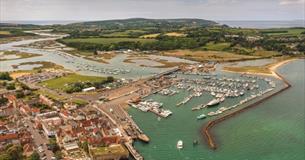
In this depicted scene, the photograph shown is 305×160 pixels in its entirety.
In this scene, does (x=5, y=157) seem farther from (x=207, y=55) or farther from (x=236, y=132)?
(x=207, y=55)

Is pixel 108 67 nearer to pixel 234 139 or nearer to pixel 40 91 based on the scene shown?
pixel 40 91

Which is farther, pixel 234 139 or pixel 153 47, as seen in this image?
pixel 153 47

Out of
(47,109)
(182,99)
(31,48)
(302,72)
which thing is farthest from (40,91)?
(31,48)

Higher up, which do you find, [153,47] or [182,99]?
[153,47]

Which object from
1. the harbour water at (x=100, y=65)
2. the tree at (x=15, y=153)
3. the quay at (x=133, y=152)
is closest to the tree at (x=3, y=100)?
the tree at (x=15, y=153)

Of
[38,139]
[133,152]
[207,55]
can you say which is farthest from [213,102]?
[207,55]

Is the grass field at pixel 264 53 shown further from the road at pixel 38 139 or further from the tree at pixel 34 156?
the tree at pixel 34 156

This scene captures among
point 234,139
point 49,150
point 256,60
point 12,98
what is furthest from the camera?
point 256,60
